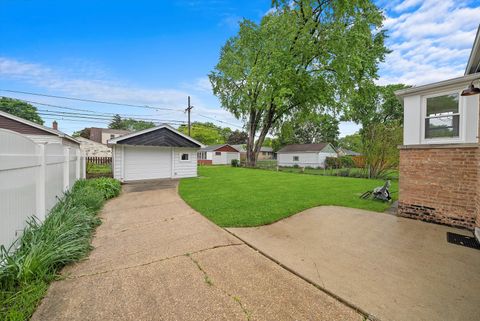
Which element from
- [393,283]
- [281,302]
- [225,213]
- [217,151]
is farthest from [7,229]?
[217,151]

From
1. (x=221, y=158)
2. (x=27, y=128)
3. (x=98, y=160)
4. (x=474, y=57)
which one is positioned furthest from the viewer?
(x=221, y=158)

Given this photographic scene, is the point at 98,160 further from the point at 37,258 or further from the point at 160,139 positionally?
the point at 37,258

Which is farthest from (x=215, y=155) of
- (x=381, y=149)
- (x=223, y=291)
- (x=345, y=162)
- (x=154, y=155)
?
(x=223, y=291)

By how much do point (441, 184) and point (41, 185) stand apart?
8.39m

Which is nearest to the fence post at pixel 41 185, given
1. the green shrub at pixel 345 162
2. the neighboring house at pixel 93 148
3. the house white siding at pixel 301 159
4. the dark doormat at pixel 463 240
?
the dark doormat at pixel 463 240

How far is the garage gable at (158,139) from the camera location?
11555 mm

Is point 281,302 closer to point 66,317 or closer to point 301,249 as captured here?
point 301,249

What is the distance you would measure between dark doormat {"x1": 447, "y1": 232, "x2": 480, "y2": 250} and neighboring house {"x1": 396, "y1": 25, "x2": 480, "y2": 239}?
0.17m

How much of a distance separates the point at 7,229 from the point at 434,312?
486cm

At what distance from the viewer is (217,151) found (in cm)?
3672

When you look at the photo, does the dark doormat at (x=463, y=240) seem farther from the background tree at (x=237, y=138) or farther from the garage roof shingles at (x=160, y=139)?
the background tree at (x=237, y=138)

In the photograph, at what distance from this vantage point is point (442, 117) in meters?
5.10

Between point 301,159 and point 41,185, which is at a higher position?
point 301,159

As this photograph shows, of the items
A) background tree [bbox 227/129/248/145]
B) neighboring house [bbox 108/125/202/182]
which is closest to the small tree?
neighboring house [bbox 108/125/202/182]
